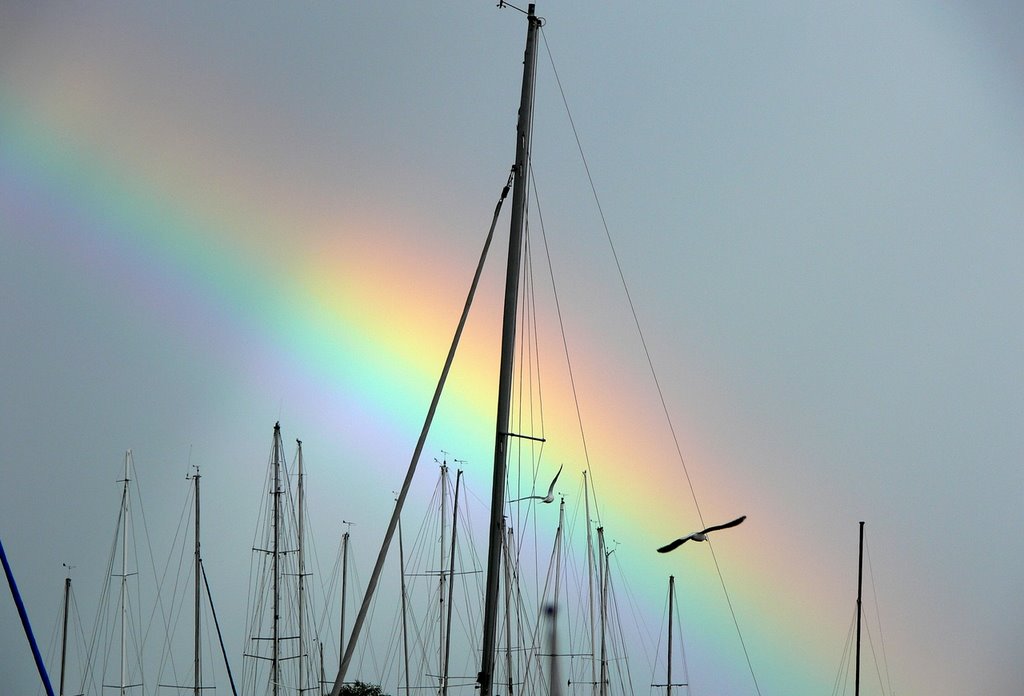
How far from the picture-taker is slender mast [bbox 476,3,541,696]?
66.2 feet

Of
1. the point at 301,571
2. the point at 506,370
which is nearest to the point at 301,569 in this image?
the point at 301,571

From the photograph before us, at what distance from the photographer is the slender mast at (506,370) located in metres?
20.2

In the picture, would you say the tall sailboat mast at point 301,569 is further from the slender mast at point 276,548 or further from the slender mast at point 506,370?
the slender mast at point 506,370

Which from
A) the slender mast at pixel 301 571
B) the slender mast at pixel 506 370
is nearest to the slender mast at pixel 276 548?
the slender mast at pixel 301 571

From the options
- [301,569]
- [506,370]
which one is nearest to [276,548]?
[301,569]

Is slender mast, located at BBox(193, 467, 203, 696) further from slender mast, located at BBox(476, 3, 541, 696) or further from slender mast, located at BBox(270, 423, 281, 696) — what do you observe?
slender mast, located at BBox(476, 3, 541, 696)

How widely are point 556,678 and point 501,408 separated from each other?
570 cm

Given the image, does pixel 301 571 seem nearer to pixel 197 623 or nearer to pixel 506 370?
pixel 197 623

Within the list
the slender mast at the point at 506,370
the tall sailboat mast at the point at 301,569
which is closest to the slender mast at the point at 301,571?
the tall sailboat mast at the point at 301,569

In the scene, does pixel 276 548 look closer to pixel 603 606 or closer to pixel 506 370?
pixel 603 606

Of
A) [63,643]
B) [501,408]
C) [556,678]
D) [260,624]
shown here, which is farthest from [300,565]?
[556,678]

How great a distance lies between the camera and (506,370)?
22.0 meters

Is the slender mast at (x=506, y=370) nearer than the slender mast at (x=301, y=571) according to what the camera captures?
Yes

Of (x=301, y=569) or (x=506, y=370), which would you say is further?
(x=301, y=569)
